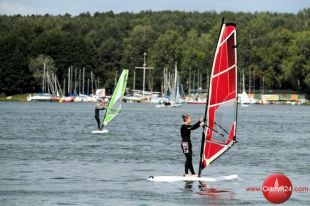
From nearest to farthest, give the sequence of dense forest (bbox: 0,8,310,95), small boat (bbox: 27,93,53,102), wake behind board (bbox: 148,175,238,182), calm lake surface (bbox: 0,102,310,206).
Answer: calm lake surface (bbox: 0,102,310,206) → wake behind board (bbox: 148,175,238,182) → small boat (bbox: 27,93,53,102) → dense forest (bbox: 0,8,310,95)

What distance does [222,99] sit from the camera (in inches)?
992

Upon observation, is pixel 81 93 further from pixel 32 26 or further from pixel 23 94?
pixel 32 26

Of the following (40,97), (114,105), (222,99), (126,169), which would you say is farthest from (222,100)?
(40,97)


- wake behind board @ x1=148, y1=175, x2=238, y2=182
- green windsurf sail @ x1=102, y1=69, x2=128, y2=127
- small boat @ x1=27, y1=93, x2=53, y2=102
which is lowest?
small boat @ x1=27, y1=93, x2=53, y2=102

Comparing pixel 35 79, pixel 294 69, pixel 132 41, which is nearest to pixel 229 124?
pixel 294 69

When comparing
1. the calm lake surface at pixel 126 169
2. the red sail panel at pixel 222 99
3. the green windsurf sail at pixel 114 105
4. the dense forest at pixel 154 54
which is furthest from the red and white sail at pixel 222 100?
the dense forest at pixel 154 54

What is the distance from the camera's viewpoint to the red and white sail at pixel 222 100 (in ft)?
81.4

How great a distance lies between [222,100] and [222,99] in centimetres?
2

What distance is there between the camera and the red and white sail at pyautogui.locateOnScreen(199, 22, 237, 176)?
81.4 feet

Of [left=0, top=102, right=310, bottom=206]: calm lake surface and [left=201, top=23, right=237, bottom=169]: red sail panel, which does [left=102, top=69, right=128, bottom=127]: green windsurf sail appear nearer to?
[left=0, top=102, right=310, bottom=206]: calm lake surface

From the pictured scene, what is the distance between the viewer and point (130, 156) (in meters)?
35.9

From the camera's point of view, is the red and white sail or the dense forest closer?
the red and white sail

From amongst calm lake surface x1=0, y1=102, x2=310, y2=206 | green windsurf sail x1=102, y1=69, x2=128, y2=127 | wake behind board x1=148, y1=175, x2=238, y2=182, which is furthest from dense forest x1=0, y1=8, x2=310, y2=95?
wake behind board x1=148, y1=175, x2=238, y2=182

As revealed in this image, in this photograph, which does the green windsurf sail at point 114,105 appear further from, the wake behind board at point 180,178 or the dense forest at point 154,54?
the dense forest at point 154,54
